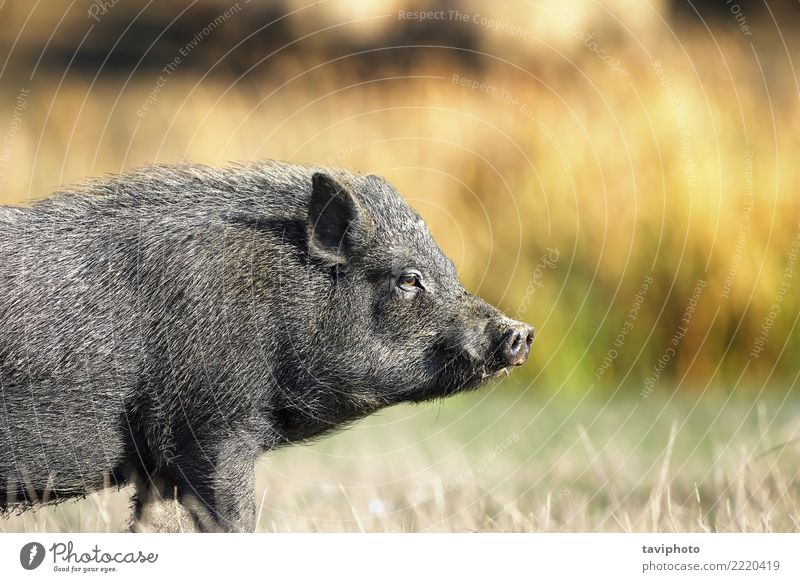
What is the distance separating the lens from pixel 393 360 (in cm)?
604

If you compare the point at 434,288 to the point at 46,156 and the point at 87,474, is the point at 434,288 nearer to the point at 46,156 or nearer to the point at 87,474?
the point at 87,474

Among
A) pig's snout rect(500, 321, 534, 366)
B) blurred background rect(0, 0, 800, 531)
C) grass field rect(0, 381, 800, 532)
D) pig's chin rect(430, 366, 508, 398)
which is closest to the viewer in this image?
pig's snout rect(500, 321, 534, 366)

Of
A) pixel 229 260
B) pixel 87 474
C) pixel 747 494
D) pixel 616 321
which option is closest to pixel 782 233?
pixel 616 321

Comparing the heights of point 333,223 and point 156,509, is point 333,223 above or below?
above

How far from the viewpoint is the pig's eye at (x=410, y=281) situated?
6.09 meters

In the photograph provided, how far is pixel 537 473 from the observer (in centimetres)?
952

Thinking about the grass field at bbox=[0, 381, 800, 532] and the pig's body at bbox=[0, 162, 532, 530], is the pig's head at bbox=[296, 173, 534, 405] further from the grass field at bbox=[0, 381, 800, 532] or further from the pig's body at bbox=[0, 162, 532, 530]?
the grass field at bbox=[0, 381, 800, 532]

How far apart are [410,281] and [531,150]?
19.4ft

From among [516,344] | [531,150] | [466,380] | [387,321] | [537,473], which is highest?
[531,150]

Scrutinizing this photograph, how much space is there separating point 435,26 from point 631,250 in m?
3.34

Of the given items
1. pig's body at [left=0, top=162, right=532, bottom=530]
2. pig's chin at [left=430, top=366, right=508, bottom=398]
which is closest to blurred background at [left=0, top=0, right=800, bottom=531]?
pig's chin at [left=430, top=366, right=508, bottom=398]

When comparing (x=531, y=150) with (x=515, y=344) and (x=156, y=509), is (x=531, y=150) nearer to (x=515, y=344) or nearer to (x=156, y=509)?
(x=515, y=344)

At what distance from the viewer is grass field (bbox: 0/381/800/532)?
288 inches

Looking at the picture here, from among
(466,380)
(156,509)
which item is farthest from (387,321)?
(156,509)
